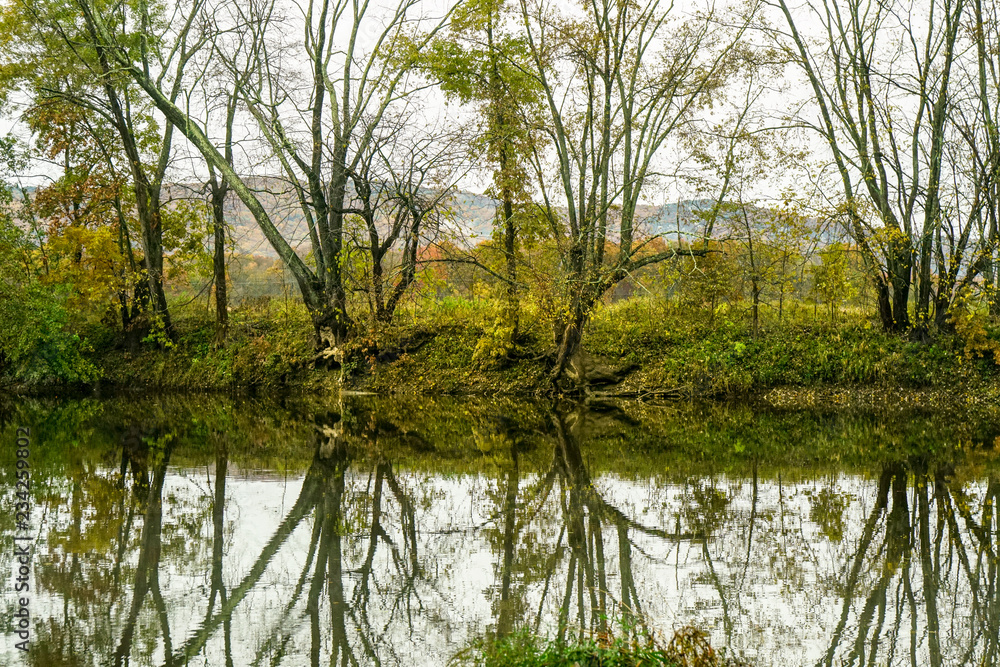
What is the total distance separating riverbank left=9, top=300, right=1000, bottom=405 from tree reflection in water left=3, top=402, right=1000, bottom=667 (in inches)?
369

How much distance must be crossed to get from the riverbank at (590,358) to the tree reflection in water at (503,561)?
30.7 ft

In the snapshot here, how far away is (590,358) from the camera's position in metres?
22.2

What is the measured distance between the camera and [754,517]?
8258mm

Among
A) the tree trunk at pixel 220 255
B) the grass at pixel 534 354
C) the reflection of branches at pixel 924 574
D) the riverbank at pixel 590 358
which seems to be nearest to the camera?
the reflection of branches at pixel 924 574

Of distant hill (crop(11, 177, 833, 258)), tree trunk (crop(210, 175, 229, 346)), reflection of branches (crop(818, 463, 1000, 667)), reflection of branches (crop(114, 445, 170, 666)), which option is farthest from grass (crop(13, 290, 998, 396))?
reflection of branches (crop(114, 445, 170, 666))

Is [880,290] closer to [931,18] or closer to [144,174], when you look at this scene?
[931,18]

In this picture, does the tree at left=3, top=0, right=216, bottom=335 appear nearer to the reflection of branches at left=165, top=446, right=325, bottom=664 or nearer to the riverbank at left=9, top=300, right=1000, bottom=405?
the riverbank at left=9, top=300, right=1000, bottom=405

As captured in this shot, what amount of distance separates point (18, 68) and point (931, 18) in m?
23.6

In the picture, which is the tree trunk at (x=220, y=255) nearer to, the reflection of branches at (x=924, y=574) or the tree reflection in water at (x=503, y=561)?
the tree reflection in water at (x=503, y=561)

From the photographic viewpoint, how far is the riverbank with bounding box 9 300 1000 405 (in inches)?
793

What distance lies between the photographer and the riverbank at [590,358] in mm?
20141

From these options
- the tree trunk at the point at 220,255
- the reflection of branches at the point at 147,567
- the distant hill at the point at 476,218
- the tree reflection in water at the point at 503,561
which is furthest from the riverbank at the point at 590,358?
the reflection of branches at the point at 147,567

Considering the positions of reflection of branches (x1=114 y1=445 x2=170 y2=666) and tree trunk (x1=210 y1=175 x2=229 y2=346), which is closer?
reflection of branches (x1=114 y1=445 x2=170 y2=666)

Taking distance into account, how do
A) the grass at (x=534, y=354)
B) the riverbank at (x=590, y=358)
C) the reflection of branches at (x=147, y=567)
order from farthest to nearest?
the grass at (x=534, y=354) < the riverbank at (x=590, y=358) < the reflection of branches at (x=147, y=567)
